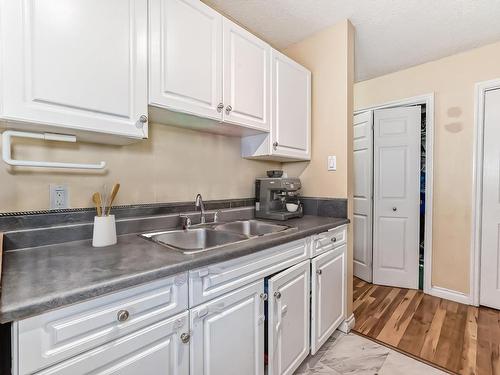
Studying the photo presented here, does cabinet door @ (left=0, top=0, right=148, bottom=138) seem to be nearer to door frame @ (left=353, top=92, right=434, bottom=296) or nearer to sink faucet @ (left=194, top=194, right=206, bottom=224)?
sink faucet @ (left=194, top=194, right=206, bottom=224)

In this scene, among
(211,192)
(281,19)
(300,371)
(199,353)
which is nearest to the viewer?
(199,353)

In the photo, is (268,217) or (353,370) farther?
(268,217)

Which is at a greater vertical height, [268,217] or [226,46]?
[226,46]

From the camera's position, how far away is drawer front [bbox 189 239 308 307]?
3.07ft

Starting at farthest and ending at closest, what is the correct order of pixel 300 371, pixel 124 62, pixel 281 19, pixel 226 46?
pixel 281 19, pixel 300 371, pixel 226 46, pixel 124 62

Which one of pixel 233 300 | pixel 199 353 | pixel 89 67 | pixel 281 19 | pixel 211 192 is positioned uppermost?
pixel 281 19

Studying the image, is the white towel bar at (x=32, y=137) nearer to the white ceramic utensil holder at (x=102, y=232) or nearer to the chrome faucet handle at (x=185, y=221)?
the white ceramic utensil holder at (x=102, y=232)

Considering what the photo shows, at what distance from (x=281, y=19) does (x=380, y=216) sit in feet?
7.31

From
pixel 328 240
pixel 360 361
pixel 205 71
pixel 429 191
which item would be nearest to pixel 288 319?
pixel 328 240

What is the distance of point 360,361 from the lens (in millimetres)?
1622

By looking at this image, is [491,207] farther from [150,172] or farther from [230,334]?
[150,172]

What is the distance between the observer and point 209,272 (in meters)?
0.96

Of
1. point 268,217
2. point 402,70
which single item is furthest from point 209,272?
point 402,70

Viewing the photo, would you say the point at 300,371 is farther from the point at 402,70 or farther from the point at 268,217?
the point at 402,70
